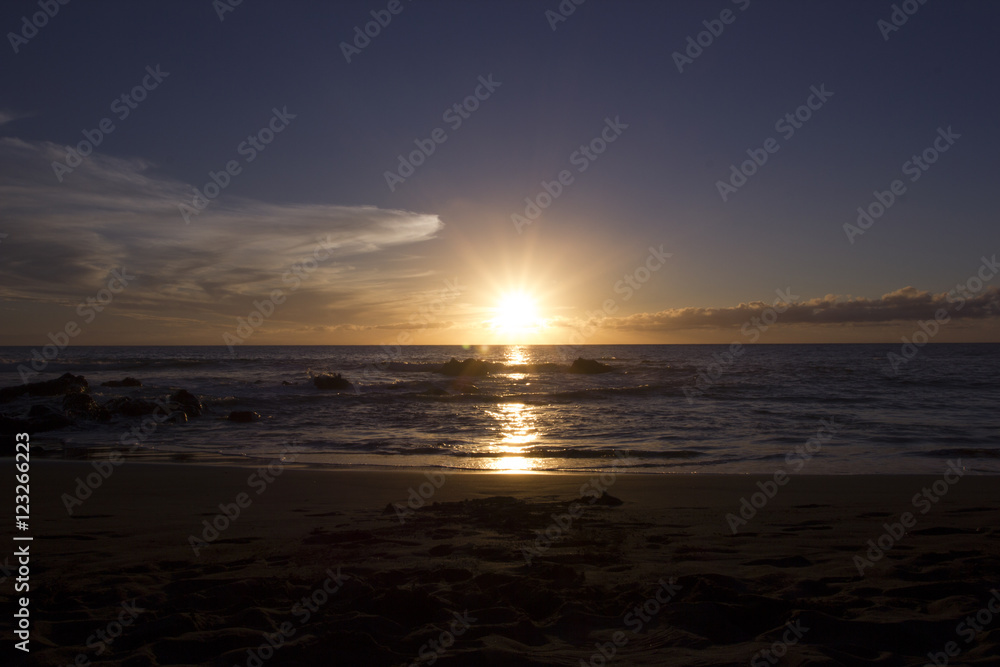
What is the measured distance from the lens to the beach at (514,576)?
11.2 ft

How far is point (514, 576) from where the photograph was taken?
15.3 ft

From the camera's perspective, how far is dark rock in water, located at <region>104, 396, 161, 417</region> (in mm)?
18500

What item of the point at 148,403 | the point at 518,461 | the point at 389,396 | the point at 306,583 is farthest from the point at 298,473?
the point at 389,396

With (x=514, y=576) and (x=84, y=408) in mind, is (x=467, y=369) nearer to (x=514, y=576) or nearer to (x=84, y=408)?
(x=84, y=408)

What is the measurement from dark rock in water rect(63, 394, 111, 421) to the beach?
430 inches

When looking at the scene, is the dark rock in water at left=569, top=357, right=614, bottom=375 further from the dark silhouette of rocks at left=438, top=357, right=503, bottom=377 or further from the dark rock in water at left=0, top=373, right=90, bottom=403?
the dark rock in water at left=0, top=373, right=90, bottom=403

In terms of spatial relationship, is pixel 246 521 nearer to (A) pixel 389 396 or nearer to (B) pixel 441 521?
(B) pixel 441 521

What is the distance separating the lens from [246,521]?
6.80 metres

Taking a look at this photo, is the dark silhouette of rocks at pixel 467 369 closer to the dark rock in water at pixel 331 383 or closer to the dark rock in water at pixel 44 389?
the dark rock in water at pixel 331 383

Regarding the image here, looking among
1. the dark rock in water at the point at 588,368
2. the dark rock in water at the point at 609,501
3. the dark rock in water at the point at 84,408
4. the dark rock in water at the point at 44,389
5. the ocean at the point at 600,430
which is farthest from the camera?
the dark rock in water at the point at 588,368

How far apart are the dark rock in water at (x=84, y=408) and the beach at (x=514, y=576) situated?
35.8 feet

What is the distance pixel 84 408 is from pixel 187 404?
9.27 feet

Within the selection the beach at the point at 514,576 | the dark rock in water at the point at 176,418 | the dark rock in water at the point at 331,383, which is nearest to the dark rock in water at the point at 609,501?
the beach at the point at 514,576

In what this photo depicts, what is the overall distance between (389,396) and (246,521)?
19.4 metres
